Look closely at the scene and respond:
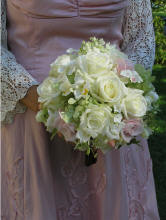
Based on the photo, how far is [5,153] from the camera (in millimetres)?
1800

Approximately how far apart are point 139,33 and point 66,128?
0.81m

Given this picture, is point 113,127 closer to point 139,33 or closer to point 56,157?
point 56,157

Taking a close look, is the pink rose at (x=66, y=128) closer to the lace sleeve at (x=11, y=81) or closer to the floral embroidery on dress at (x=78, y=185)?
the lace sleeve at (x=11, y=81)

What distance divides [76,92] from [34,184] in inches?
24.6

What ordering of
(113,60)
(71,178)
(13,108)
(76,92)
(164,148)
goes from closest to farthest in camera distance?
(76,92) < (113,60) < (13,108) < (71,178) < (164,148)

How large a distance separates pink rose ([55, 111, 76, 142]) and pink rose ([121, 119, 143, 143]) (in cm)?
19

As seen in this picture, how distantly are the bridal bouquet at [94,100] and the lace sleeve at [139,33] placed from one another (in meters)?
0.42

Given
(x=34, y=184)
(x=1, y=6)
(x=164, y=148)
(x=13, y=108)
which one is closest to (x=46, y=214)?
(x=34, y=184)

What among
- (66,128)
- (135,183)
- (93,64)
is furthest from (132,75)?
(135,183)

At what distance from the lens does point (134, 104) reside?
52.4 inches

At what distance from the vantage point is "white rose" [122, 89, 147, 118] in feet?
4.36

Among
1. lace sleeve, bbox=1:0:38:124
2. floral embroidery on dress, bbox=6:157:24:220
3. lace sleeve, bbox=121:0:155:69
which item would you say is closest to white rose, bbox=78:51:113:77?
lace sleeve, bbox=1:0:38:124

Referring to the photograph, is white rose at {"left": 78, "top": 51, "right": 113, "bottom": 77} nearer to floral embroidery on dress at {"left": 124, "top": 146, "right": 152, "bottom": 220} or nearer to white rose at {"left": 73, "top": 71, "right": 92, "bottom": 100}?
white rose at {"left": 73, "top": 71, "right": 92, "bottom": 100}

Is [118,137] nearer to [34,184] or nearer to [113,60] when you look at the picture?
[113,60]
